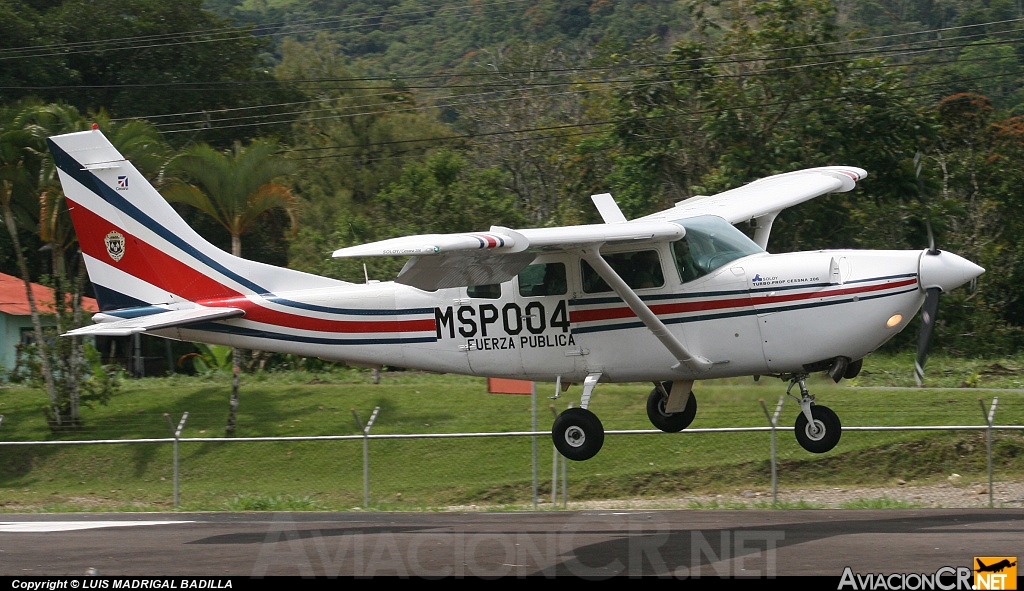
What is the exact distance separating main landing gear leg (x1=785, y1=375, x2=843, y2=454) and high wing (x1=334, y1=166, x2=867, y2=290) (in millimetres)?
2544

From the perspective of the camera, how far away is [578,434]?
14453mm

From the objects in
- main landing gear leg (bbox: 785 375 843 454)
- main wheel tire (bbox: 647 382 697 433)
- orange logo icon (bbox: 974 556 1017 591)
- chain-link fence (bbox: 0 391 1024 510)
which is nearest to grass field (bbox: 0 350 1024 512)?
chain-link fence (bbox: 0 391 1024 510)

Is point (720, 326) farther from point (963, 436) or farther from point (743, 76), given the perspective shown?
point (743, 76)

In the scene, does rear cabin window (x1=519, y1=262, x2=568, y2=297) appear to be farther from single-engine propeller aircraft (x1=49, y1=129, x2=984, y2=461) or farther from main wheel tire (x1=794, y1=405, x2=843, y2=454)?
main wheel tire (x1=794, y1=405, x2=843, y2=454)

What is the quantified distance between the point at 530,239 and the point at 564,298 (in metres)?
1.94

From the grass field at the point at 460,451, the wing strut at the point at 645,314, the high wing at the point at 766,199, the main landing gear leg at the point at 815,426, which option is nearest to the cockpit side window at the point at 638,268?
the wing strut at the point at 645,314

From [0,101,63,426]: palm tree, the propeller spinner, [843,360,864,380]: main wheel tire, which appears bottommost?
[843,360,864,380]: main wheel tire

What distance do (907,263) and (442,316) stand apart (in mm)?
5567

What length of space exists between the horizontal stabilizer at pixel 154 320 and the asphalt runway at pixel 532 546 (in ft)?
8.22

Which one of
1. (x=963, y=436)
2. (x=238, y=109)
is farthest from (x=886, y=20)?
(x=963, y=436)

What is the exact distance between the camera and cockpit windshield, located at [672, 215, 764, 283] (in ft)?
45.2

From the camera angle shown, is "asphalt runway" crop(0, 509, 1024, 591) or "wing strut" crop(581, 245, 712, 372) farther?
"wing strut" crop(581, 245, 712, 372)

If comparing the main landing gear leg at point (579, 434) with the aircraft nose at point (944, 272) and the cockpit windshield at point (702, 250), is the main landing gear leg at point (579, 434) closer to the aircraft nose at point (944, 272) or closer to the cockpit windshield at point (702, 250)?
the cockpit windshield at point (702, 250)

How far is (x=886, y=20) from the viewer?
278 feet
